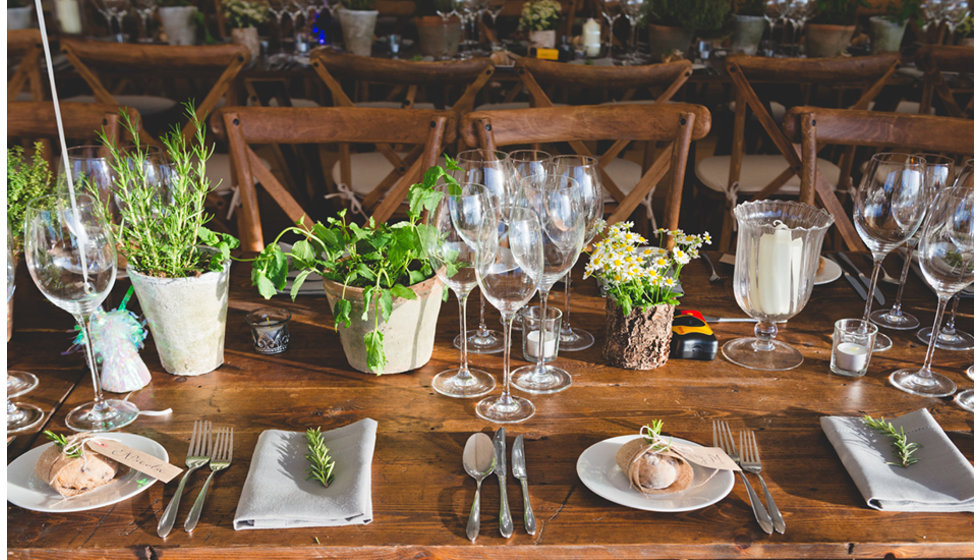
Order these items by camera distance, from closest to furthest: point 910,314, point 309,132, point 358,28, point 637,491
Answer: point 637,491 → point 910,314 → point 309,132 → point 358,28

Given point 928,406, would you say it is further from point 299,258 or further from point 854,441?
point 299,258

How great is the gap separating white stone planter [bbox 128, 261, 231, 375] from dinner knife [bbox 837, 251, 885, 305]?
3.22 feet

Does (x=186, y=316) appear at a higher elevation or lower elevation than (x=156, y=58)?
lower

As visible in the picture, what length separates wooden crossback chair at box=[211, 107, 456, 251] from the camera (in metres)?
1.73

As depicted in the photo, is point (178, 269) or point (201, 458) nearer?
point (201, 458)

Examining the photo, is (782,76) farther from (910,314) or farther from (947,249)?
(947,249)

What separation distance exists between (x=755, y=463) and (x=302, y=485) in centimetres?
47

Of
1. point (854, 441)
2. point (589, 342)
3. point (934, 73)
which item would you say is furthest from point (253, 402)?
point (934, 73)

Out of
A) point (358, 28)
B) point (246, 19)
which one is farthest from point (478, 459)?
point (246, 19)

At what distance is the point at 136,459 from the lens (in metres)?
0.89

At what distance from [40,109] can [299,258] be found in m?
1.08

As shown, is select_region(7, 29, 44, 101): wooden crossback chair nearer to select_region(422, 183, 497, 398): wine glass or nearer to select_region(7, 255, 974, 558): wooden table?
select_region(7, 255, 974, 558): wooden table

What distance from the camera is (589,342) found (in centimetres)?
121

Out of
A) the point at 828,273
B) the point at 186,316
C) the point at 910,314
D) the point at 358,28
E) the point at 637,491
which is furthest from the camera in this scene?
the point at 358,28
